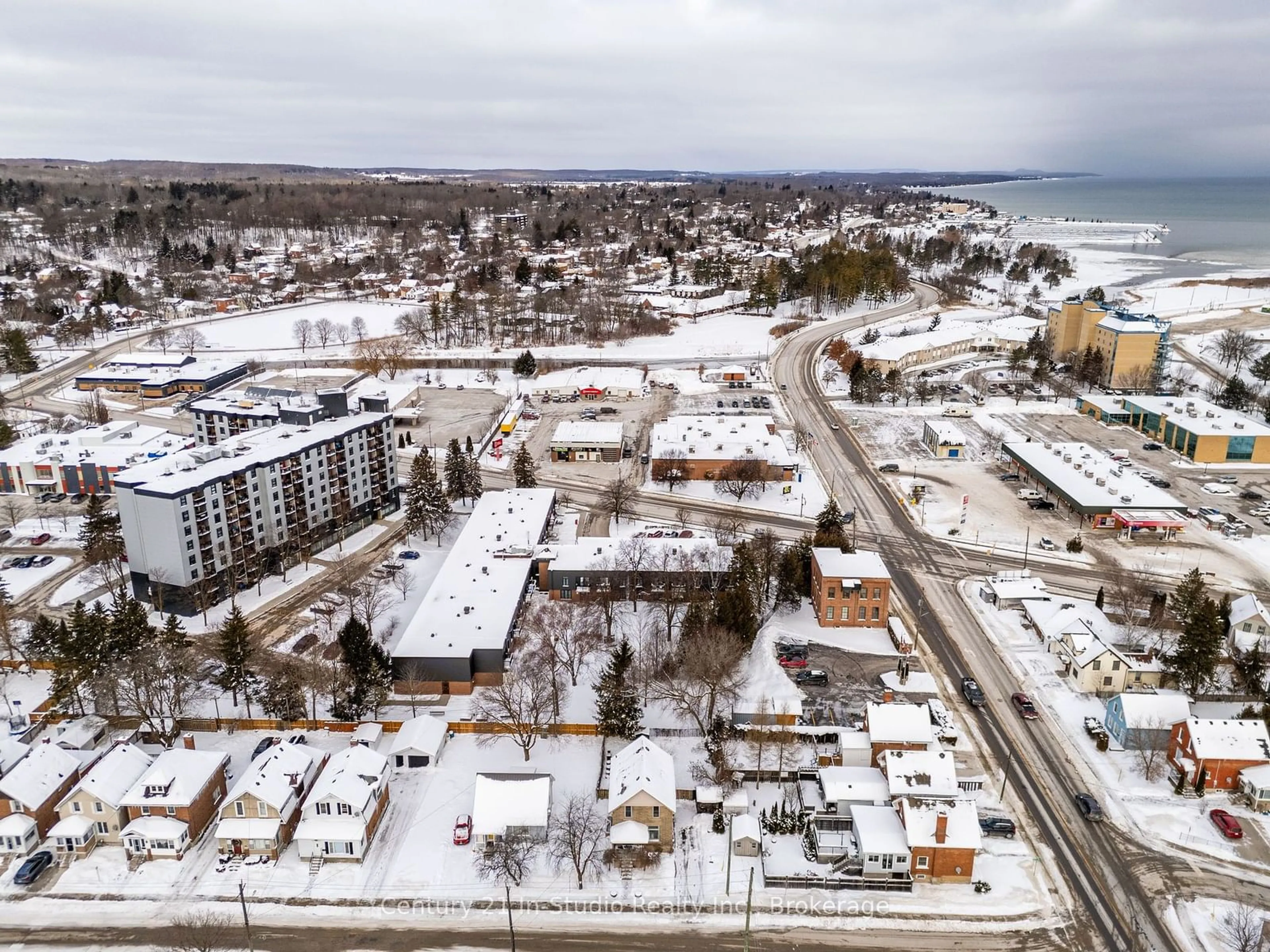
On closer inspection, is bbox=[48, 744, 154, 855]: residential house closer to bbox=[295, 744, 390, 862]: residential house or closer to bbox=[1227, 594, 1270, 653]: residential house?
bbox=[295, 744, 390, 862]: residential house

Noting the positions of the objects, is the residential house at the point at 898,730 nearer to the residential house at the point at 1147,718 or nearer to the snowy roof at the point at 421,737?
the residential house at the point at 1147,718

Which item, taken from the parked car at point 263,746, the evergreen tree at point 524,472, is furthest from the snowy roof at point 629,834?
the evergreen tree at point 524,472

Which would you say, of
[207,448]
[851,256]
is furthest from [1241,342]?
[207,448]

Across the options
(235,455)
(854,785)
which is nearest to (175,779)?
(854,785)

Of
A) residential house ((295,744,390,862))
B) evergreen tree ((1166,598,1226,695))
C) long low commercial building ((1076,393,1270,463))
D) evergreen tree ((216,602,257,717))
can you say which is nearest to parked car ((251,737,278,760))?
evergreen tree ((216,602,257,717))

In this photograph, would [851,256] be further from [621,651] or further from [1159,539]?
[621,651]
